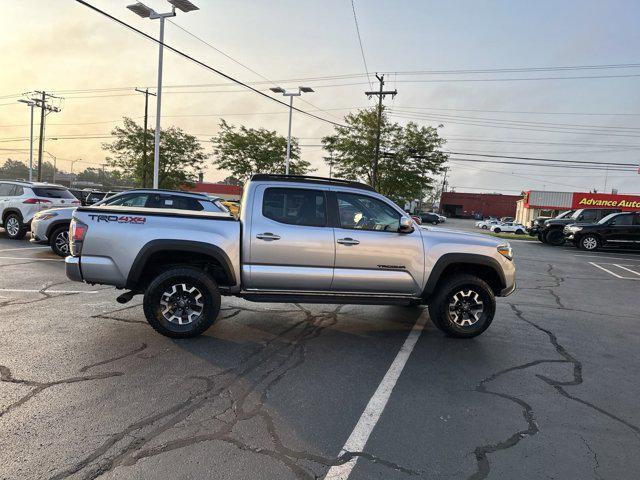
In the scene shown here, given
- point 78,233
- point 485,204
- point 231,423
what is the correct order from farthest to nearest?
1. point 485,204
2. point 78,233
3. point 231,423

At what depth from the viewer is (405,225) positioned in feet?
17.9

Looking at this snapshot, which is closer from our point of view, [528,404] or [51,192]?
[528,404]

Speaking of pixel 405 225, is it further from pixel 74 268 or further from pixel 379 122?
pixel 379 122

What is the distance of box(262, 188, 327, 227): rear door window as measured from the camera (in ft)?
17.7

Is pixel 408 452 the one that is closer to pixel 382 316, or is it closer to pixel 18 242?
pixel 382 316

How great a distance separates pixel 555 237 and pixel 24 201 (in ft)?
74.2

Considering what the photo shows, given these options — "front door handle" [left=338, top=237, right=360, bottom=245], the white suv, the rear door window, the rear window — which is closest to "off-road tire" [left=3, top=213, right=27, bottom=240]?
the white suv

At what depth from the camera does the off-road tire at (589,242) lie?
19.5 m

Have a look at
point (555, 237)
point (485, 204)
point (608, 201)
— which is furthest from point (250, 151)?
point (485, 204)

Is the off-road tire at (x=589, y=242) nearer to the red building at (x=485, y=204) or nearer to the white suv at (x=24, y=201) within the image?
the white suv at (x=24, y=201)

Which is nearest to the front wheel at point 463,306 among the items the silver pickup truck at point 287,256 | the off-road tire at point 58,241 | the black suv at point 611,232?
the silver pickup truck at point 287,256

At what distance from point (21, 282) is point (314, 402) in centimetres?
662

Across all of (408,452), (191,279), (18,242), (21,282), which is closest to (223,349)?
(191,279)

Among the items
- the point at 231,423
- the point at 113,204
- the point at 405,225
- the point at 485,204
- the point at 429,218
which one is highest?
the point at 485,204
